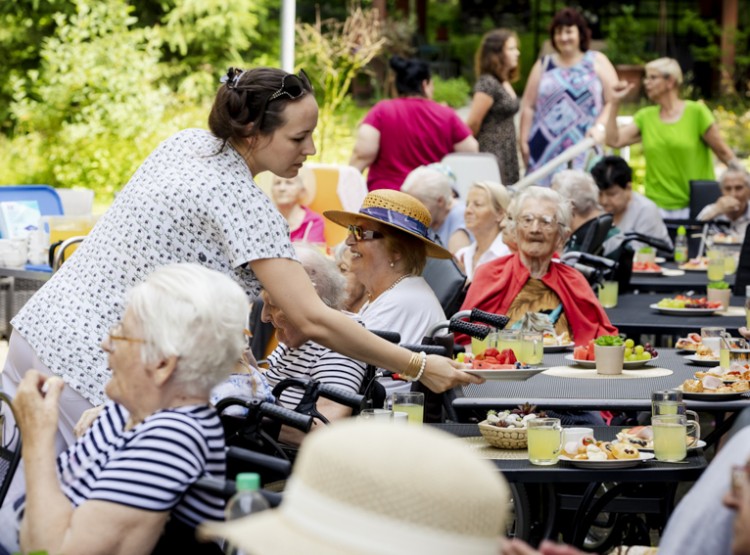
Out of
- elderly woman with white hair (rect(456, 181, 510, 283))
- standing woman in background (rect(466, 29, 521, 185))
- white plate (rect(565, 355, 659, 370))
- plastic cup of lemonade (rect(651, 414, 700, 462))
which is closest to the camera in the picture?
plastic cup of lemonade (rect(651, 414, 700, 462))

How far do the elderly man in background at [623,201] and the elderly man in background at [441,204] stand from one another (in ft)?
4.74

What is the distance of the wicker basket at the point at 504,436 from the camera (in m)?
3.37

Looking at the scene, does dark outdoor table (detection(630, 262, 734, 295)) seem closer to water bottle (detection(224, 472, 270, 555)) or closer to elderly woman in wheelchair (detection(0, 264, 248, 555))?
elderly woman in wheelchair (detection(0, 264, 248, 555))

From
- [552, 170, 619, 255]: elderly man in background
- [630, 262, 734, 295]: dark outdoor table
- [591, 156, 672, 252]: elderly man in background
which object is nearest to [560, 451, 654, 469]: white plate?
[630, 262, 734, 295]: dark outdoor table

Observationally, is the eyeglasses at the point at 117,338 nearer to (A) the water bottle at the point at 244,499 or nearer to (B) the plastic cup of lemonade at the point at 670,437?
(A) the water bottle at the point at 244,499

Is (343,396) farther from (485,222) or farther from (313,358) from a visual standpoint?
(485,222)

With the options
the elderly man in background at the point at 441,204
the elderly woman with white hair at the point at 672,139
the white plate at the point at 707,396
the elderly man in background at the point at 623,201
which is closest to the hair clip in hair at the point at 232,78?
the white plate at the point at 707,396

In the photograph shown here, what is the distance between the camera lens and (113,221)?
321 cm

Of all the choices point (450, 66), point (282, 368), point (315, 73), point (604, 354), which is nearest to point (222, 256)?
point (282, 368)

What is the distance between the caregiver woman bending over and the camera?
3.17m

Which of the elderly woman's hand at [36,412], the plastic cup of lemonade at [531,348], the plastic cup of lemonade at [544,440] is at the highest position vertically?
the elderly woman's hand at [36,412]

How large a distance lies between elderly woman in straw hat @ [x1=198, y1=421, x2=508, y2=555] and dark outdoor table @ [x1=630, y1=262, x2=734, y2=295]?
569cm

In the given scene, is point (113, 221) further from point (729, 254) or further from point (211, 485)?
point (729, 254)

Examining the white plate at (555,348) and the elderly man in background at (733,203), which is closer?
the white plate at (555,348)
